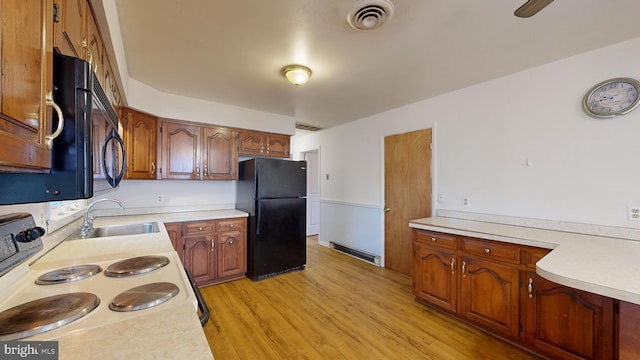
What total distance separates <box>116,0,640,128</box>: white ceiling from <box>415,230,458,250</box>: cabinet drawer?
1.53m

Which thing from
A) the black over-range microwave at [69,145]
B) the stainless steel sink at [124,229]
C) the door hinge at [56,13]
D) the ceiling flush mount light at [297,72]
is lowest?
the stainless steel sink at [124,229]

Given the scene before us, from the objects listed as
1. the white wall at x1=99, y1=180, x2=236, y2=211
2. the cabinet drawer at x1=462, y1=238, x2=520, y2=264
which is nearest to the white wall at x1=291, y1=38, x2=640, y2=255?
the cabinet drawer at x1=462, y1=238, x2=520, y2=264

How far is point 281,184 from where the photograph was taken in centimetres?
337

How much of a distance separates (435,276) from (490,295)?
453 millimetres

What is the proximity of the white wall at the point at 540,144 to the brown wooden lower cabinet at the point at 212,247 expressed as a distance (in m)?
2.54

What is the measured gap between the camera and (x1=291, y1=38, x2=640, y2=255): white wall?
74.7 inches

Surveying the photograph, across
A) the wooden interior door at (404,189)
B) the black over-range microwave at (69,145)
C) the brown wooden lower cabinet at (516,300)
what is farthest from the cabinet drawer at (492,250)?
the black over-range microwave at (69,145)

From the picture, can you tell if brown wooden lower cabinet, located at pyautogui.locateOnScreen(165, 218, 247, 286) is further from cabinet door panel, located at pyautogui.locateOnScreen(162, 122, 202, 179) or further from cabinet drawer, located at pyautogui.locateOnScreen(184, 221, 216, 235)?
cabinet door panel, located at pyautogui.locateOnScreen(162, 122, 202, 179)

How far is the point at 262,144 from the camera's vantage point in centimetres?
371

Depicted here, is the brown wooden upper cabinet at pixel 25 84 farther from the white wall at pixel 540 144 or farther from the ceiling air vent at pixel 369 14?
the white wall at pixel 540 144

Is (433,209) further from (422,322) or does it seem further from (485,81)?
(485,81)

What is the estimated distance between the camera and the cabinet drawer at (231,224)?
3.08 meters

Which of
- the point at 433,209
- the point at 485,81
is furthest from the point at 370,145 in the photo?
the point at 485,81

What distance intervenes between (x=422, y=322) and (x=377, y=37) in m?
2.38
